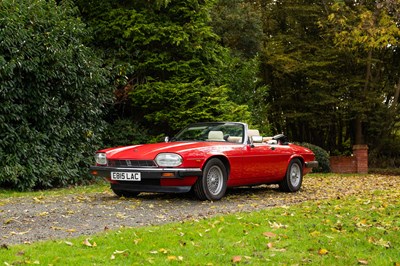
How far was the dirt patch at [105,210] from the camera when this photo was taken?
254 inches

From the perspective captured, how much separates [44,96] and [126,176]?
481 centimetres

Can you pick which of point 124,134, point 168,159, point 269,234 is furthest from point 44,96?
Result: point 269,234

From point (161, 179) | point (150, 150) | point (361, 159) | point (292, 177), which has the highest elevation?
point (150, 150)

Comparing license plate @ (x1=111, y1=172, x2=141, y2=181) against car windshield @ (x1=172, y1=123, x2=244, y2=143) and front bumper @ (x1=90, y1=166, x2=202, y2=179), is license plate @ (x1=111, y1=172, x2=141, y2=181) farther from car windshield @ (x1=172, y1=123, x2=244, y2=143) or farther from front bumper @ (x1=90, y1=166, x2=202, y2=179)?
car windshield @ (x1=172, y1=123, x2=244, y2=143)

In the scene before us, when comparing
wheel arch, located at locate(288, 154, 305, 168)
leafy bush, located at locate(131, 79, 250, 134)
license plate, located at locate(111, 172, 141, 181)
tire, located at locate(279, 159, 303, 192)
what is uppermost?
leafy bush, located at locate(131, 79, 250, 134)

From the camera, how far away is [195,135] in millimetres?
10570

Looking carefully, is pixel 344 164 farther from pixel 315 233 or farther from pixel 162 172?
pixel 315 233

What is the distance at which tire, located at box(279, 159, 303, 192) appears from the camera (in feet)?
37.1

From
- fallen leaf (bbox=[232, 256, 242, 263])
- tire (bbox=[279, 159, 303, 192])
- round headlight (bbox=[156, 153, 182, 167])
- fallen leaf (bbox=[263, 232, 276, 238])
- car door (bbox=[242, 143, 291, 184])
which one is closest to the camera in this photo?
fallen leaf (bbox=[232, 256, 242, 263])

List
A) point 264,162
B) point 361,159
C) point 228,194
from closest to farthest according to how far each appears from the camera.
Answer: point 264,162 → point 228,194 → point 361,159

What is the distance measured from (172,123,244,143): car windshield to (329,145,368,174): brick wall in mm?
14020

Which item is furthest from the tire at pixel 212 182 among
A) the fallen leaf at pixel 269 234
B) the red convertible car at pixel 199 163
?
the fallen leaf at pixel 269 234

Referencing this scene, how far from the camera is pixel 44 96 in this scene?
12.9 m

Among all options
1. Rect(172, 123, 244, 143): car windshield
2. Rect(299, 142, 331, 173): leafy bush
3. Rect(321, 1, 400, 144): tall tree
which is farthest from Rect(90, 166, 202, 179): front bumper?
Rect(299, 142, 331, 173): leafy bush
